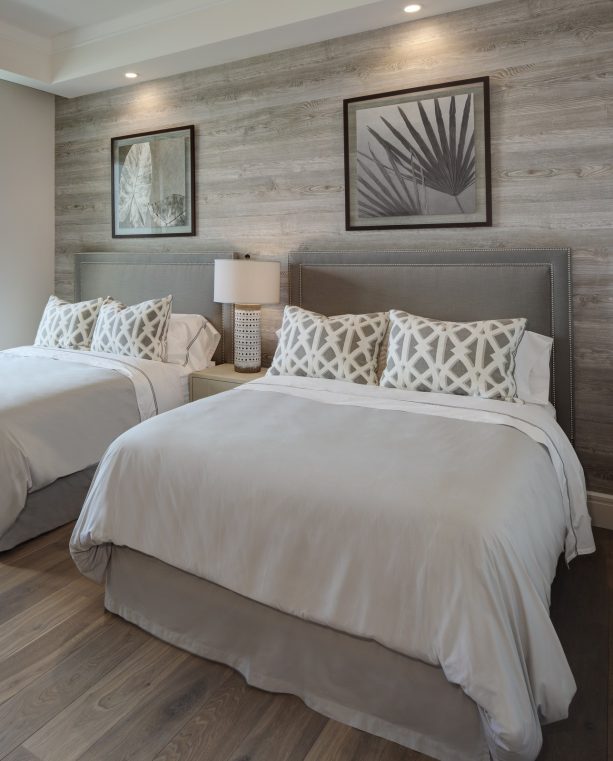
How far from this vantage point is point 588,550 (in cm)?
231

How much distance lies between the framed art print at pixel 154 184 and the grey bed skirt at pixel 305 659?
2.75 metres

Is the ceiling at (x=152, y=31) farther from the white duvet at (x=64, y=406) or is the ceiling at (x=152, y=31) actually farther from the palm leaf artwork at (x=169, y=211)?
the white duvet at (x=64, y=406)

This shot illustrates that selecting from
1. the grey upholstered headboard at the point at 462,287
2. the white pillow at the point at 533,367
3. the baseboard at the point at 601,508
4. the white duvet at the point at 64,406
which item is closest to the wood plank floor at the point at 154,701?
the white duvet at the point at 64,406

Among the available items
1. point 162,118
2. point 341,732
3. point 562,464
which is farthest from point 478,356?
point 162,118

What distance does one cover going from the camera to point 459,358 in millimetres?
2627

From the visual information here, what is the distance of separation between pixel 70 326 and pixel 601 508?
11.0 ft

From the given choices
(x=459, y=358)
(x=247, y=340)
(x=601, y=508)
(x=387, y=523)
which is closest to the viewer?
(x=387, y=523)

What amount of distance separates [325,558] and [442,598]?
0.33 metres

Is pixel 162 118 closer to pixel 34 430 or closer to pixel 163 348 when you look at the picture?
pixel 163 348

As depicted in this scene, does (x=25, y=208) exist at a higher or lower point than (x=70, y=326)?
higher

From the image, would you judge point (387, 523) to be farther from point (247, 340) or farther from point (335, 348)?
point (247, 340)

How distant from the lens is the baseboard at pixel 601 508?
9.43 ft

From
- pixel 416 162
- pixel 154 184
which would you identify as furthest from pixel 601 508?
pixel 154 184

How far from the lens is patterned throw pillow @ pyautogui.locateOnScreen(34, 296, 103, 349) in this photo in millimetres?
3855
